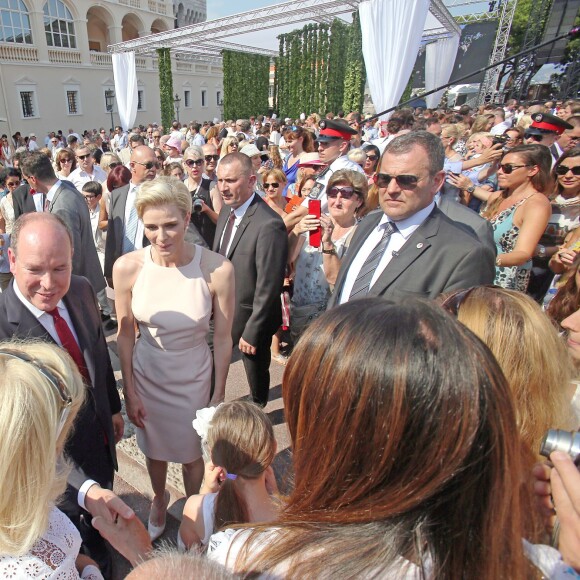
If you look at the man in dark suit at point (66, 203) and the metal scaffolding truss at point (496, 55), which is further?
the metal scaffolding truss at point (496, 55)

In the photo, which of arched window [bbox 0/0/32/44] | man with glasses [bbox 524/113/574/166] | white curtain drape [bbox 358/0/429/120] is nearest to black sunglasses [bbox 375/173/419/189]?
man with glasses [bbox 524/113/574/166]

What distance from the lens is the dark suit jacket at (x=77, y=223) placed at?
3614mm

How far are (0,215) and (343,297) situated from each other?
4.17 metres

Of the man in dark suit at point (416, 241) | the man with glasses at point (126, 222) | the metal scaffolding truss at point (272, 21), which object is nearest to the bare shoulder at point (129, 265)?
the man in dark suit at point (416, 241)

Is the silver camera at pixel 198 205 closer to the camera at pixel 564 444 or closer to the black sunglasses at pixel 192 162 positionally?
the black sunglasses at pixel 192 162

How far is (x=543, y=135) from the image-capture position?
16.8 ft

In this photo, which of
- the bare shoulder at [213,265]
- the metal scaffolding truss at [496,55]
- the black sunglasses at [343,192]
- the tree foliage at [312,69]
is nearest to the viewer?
the bare shoulder at [213,265]

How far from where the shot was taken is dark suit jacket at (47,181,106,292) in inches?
142

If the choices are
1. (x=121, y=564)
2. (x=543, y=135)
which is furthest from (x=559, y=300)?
(x=543, y=135)

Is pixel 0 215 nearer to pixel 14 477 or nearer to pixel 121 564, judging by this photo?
pixel 121 564

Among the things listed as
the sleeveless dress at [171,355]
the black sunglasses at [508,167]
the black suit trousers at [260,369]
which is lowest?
the black suit trousers at [260,369]

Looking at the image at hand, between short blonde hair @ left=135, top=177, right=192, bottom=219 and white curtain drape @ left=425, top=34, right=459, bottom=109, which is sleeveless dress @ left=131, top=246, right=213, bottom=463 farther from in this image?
white curtain drape @ left=425, top=34, right=459, bottom=109

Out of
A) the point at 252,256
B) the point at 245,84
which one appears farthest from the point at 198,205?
the point at 245,84

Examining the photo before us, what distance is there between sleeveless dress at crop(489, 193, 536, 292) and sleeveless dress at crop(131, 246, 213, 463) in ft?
8.02
